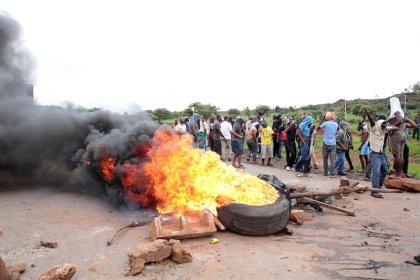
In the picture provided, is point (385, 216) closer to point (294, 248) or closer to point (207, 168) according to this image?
point (294, 248)

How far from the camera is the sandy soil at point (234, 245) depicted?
4559 millimetres

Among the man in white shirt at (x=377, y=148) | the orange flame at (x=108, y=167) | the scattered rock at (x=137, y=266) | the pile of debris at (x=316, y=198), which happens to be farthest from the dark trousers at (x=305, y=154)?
the scattered rock at (x=137, y=266)

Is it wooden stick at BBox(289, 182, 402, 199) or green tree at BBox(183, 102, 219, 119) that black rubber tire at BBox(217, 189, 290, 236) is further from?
green tree at BBox(183, 102, 219, 119)

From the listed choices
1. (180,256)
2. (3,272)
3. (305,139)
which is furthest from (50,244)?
(305,139)

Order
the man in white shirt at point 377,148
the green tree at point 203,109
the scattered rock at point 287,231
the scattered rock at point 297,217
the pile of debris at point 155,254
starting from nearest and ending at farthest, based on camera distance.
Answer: the pile of debris at point 155,254, the scattered rock at point 287,231, the scattered rock at point 297,217, the man in white shirt at point 377,148, the green tree at point 203,109

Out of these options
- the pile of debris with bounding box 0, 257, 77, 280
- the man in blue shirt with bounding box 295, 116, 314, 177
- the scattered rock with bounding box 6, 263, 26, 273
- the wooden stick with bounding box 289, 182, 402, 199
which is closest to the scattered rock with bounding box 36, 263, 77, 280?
the pile of debris with bounding box 0, 257, 77, 280

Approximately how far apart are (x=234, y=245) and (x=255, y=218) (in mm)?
630

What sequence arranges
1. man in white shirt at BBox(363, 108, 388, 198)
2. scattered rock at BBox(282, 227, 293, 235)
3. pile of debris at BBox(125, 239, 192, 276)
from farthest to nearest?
man in white shirt at BBox(363, 108, 388, 198), scattered rock at BBox(282, 227, 293, 235), pile of debris at BBox(125, 239, 192, 276)

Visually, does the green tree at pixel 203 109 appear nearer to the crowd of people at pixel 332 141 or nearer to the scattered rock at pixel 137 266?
the crowd of people at pixel 332 141

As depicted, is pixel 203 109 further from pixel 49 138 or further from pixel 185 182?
pixel 185 182

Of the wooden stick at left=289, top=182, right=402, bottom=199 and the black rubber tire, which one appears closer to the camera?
the black rubber tire

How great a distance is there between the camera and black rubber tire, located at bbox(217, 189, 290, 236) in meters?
5.78

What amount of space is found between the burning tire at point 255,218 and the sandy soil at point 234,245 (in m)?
0.15

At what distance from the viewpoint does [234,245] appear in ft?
17.8
